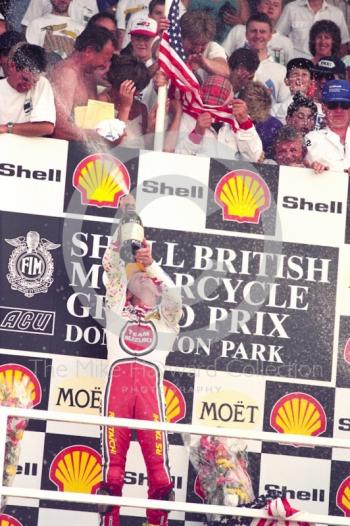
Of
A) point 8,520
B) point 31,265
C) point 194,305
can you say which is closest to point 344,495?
point 194,305

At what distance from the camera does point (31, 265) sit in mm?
9414

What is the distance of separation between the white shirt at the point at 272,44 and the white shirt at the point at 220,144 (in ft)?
3.78

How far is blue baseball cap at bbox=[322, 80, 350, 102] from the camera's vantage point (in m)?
9.68

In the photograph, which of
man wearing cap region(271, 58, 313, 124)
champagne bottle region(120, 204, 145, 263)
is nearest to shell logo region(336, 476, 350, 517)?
champagne bottle region(120, 204, 145, 263)

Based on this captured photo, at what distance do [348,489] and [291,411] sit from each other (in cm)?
62

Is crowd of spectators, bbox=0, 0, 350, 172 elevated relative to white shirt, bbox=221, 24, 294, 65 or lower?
lower

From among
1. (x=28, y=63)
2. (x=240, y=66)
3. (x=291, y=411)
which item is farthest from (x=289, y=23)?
(x=291, y=411)

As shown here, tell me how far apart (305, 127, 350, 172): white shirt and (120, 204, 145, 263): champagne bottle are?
134 cm

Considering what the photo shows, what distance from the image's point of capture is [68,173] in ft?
31.1

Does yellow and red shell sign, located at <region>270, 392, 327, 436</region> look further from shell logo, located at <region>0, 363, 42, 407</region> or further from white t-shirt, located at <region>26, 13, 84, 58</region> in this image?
white t-shirt, located at <region>26, 13, 84, 58</region>

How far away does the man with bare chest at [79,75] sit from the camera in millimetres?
9508

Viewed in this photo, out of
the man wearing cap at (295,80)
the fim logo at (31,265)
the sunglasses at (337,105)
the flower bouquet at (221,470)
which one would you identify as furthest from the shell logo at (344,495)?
the man wearing cap at (295,80)

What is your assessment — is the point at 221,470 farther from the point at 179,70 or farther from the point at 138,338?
the point at 179,70

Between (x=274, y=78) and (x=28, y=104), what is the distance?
6.65 ft
